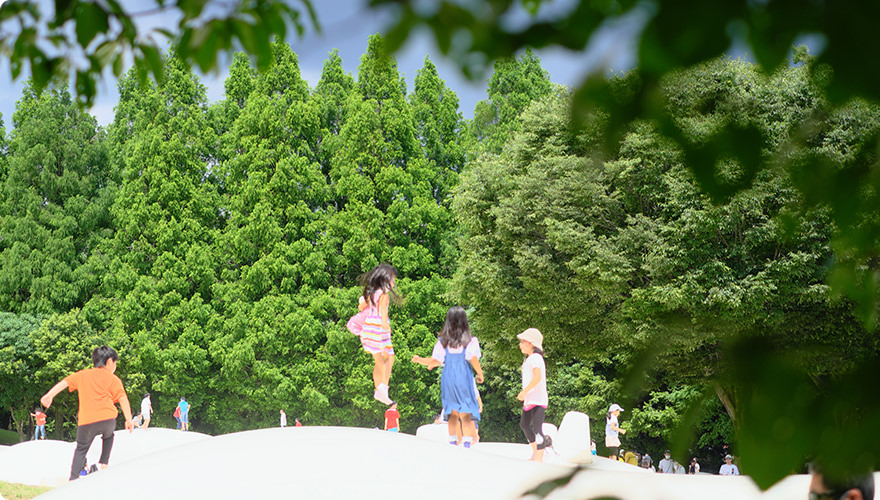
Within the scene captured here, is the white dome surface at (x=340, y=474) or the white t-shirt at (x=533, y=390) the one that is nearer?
the white dome surface at (x=340, y=474)

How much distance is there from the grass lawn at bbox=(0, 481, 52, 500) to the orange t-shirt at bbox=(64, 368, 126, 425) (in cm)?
222

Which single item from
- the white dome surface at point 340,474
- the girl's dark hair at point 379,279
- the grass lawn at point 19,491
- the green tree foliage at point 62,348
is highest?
the green tree foliage at point 62,348

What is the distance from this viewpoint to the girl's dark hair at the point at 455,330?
33.7 ft

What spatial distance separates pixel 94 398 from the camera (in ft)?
30.3

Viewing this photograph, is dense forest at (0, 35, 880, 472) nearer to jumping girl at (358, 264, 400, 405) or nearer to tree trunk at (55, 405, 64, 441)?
tree trunk at (55, 405, 64, 441)

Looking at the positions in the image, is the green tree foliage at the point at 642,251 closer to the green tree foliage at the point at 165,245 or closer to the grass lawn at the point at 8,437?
the green tree foliage at the point at 165,245

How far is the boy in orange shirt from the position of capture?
9203 mm

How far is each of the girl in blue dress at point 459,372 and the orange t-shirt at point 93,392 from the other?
359cm

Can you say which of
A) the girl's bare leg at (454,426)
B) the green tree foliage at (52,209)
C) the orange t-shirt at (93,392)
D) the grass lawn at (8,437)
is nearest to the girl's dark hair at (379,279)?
the girl's bare leg at (454,426)

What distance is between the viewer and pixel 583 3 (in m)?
1.24

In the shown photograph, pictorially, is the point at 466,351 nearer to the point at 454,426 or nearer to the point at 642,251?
the point at 454,426

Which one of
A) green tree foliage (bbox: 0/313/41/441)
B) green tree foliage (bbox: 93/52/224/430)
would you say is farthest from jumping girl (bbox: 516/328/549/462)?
green tree foliage (bbox: 0/313/41/441)

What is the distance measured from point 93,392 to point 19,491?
3.28m

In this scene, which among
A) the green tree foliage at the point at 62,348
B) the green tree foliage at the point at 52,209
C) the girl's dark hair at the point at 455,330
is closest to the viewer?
the girl's dark hair at the point at 455,330
